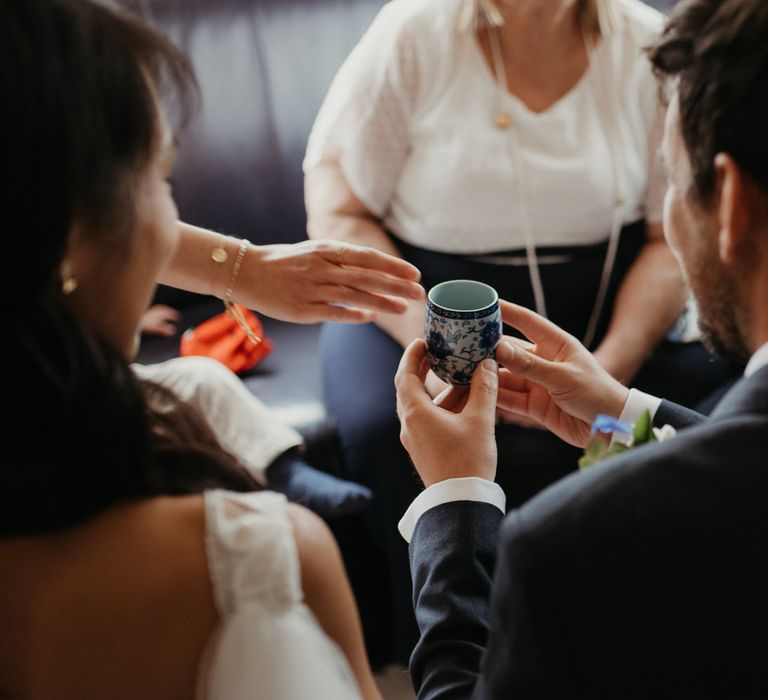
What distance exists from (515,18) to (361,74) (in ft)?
1.10

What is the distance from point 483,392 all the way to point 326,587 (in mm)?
367

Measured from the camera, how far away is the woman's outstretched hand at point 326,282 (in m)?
1.37

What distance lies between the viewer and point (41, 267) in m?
0.76

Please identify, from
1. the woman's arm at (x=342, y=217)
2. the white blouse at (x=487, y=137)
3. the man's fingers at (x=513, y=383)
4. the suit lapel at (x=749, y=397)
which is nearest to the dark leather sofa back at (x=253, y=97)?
the woman's arm at (x=342, y=217)

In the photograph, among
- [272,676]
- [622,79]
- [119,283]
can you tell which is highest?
[119,283]

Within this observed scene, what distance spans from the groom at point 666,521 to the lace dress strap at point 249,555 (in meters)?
0.19

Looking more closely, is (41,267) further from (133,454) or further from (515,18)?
(515,18)

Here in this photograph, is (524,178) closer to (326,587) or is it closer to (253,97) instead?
(253,97)

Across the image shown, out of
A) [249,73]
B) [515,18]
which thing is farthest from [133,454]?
[249,73]

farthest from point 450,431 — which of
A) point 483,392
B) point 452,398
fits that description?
point 452,398

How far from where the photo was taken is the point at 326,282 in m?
1.40

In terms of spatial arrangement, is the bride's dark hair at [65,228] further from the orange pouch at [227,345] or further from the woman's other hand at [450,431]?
the orange pouch at [227,345]

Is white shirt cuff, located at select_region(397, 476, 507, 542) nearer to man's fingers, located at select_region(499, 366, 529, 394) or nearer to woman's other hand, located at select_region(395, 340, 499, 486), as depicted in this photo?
woman's other hand, located at select_region(395, 340, 499, 486)

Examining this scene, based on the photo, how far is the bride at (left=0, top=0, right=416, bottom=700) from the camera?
741 mm
